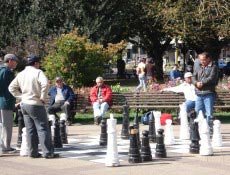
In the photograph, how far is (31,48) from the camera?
101ft

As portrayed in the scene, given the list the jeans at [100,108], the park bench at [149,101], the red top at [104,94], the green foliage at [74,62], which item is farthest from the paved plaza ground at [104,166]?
the green foliage at [74,62]

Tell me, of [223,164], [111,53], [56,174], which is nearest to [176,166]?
[223,164]

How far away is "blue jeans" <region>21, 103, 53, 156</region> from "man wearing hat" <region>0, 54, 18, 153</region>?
0.86 m

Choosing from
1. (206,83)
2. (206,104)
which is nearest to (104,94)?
(206,104)

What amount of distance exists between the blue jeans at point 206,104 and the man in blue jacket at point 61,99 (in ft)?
Result: 16.9

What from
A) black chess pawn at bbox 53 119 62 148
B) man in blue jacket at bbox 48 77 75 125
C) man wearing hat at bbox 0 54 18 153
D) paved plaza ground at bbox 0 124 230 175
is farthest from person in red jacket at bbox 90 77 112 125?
man wearing hat at bbox 0 54 18 153

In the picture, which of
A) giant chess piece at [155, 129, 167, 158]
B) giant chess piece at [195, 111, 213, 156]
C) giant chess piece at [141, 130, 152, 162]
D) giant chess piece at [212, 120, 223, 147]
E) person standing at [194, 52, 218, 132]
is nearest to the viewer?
A: giant chess piece at [141, 130, 152, 162]

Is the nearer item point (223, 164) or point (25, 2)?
point (223, 164)

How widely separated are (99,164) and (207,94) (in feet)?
13.8

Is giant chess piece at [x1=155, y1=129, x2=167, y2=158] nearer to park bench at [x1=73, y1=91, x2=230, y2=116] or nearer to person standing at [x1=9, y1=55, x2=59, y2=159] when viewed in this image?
person standing at [x1=9, y1=55, x2=59, y2=159]

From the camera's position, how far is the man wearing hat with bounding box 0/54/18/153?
11.3 m

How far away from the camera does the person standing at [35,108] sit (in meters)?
10.4

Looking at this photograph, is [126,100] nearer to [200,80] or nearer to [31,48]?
[200,80]

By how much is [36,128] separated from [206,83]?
14.2 feet
